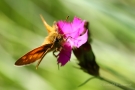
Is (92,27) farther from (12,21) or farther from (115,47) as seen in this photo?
(12,21)

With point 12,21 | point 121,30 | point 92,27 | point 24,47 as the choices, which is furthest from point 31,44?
point 121,30

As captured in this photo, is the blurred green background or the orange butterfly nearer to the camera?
the orange butterfly

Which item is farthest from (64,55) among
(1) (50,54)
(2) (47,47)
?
(1) (50,54)

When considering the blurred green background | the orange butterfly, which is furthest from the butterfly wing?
the blurred green background

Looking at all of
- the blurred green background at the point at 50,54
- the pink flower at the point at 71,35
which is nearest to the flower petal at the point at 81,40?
the pink flower at the point at 71,35

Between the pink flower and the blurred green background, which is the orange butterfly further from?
the blurred green background

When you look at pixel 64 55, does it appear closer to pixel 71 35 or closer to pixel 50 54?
pixel 71 35
